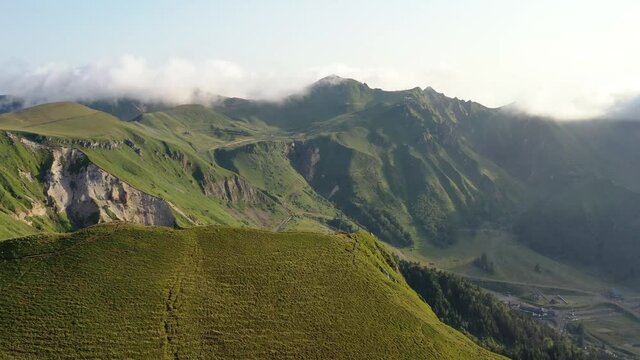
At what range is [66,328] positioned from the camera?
107 metres

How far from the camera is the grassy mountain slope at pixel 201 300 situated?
352 feet

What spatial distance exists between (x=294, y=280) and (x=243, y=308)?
1820 cm

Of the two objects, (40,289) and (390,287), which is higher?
(390,287)

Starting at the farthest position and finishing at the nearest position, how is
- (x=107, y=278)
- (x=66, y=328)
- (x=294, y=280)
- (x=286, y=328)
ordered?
(x=294, y=280)
(x=107, y=278)
(x=286, y=328)
(x=66, y=328)

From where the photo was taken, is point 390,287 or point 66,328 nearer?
point 66,328

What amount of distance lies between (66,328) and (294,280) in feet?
172

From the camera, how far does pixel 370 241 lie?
7082 inches

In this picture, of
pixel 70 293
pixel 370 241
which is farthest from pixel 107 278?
pixel 370 241

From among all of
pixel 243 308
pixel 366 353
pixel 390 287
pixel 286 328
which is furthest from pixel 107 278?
pixel 390 287

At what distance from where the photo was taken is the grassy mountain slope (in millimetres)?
107250

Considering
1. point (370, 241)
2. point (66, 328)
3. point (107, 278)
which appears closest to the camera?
point (66, 328)

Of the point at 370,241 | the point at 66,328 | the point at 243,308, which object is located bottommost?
the point at 66,328

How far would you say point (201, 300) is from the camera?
4774 inches

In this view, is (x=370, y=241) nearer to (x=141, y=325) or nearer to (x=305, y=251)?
(x=305, y=251)
